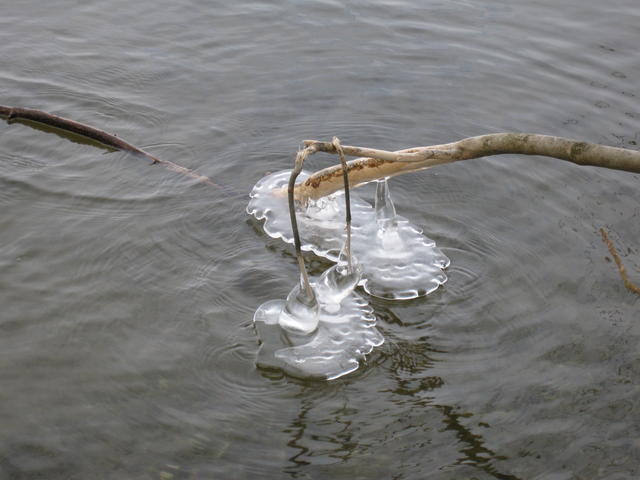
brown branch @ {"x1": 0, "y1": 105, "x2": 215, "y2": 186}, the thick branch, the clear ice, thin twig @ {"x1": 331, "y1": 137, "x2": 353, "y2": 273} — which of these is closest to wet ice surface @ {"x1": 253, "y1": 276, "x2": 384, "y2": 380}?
the clear ice

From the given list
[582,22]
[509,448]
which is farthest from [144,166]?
[582,22]

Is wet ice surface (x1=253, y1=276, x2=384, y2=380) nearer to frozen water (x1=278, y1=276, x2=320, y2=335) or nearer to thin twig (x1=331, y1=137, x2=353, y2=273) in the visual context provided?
frozen water (x1=278, y1=276, x2=320, y2=335)

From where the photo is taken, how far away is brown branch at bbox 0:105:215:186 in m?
5.23

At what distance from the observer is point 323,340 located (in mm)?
3828

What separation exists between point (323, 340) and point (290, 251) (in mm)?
843

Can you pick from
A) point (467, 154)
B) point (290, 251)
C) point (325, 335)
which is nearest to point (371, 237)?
point (290, 251)

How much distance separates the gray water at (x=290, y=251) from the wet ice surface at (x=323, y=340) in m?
0.07

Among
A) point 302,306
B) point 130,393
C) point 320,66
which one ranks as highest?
point 320,66

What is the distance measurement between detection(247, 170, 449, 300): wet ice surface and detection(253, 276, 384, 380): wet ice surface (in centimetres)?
30

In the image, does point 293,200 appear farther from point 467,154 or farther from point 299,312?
point 467,154

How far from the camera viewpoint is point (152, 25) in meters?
7.40

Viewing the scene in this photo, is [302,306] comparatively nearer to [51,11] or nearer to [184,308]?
[184,308]

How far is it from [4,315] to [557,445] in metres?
2.68

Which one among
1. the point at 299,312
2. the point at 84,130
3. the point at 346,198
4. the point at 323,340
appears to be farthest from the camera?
the point at 84,130
